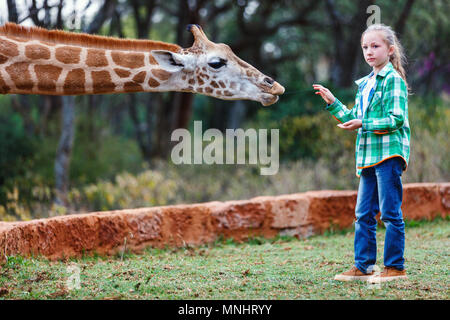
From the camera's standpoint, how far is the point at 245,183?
34.4ft

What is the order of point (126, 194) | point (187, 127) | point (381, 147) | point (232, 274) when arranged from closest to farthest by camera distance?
1. point (381, 147)
2. point (232, 274)
3. point (126, 194)
4. point (187, 127)

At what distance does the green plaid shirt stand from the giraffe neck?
1810 millimetres

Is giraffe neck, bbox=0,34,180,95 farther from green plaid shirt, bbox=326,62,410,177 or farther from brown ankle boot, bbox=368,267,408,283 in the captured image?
brown ankle boot, bbox=368,267,408,283

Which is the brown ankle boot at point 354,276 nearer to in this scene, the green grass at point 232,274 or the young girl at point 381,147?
the young girl at point 381,147

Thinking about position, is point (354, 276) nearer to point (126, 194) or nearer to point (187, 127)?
point (126, 194)

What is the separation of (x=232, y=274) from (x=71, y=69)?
238cm

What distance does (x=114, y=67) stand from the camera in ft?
15.8

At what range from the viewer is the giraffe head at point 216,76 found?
4883 mm

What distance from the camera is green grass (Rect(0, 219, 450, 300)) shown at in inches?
155

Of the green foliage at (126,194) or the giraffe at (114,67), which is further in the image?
the green foliage at (126,194)

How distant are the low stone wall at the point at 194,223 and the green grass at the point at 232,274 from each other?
6.9 inches

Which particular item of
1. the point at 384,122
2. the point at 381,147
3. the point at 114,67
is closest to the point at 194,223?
the point at 114,67

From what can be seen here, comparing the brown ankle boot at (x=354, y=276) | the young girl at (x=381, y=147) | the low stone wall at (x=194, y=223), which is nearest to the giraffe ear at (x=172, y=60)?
the young girl at (x=381, y=147)
